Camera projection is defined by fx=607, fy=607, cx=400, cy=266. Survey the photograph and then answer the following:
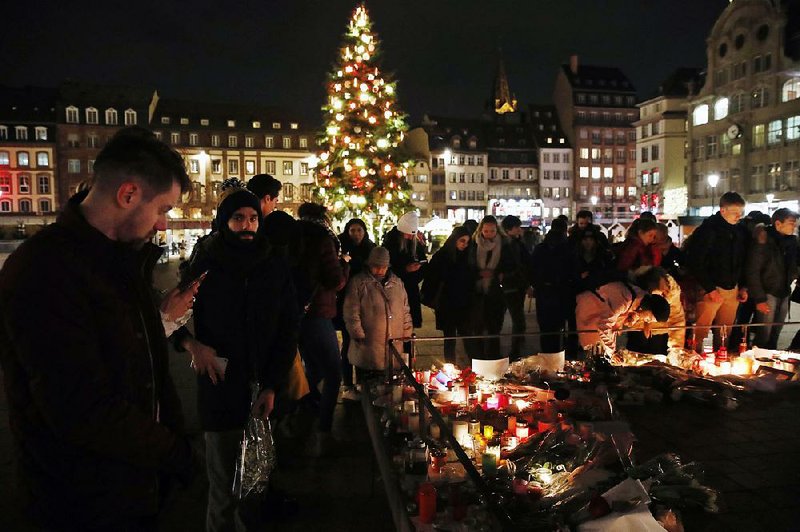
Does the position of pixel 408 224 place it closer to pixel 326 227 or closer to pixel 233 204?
pixel 326 227

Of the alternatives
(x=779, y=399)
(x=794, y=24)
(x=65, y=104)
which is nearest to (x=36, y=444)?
(x=779, y=399)

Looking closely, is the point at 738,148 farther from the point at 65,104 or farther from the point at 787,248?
the point at 65,104

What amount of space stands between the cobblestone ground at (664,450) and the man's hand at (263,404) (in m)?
0.67

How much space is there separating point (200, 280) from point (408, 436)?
2.36 m

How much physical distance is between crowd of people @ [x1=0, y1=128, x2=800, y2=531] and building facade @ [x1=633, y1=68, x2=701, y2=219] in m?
60.7

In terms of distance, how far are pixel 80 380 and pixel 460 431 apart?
3.55 m

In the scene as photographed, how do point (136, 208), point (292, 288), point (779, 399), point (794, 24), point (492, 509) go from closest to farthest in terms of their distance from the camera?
1. point (136, 208)
2. point (492, 509)
3. point (292, 288)
4. point (779, 399)
5. point (794, 24)

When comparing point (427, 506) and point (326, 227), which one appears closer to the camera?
point (427, 506)

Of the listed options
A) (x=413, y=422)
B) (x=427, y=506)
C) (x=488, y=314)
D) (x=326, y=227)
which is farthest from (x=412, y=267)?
(x=427, y=506)

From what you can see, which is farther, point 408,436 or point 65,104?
point 65,104

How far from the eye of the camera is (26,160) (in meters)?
71.2

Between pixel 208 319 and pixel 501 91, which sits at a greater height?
pixel 501 91

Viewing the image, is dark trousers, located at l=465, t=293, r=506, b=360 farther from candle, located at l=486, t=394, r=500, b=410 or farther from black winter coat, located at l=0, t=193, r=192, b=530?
black winter coat, located at l=0, t=193, r=192, b=530

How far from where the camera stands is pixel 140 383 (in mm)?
2066
